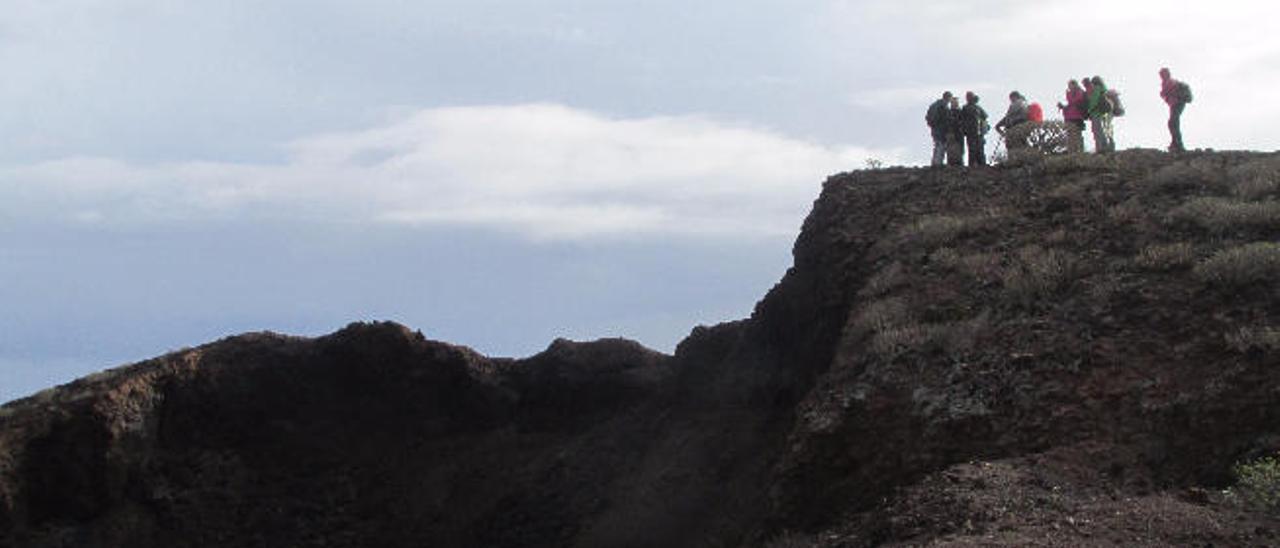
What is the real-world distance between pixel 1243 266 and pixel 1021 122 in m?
9.93

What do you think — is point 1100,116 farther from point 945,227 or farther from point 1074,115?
point 945,227

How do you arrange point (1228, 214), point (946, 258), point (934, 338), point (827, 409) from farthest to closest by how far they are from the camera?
point (946, 258), point (1228, 214), point (934, 338), point (827, 409)

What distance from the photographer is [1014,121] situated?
26.1 meters

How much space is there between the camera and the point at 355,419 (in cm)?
2581

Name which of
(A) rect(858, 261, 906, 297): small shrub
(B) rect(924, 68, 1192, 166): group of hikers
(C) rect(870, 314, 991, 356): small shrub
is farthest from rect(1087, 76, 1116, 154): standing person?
(C) rect(870, 314, 991, 356): small shrub

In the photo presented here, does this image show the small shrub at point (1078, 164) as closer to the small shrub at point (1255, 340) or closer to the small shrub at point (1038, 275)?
the small shrub at point (1038, 275)

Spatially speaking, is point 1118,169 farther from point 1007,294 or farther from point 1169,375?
point 1169,375

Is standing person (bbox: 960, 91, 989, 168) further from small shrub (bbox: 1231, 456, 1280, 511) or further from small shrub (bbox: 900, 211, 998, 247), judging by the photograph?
small shrub (bbox: 1231, 456, 1280, 511)

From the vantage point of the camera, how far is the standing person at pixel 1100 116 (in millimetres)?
24344

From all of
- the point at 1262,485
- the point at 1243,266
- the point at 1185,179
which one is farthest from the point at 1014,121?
the point at 1262,485

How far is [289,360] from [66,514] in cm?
449

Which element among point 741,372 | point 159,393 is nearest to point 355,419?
point 159,393

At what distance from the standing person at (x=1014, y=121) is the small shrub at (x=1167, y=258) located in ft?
25.8

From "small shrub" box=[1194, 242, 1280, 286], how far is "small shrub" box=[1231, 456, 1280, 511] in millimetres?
4346
